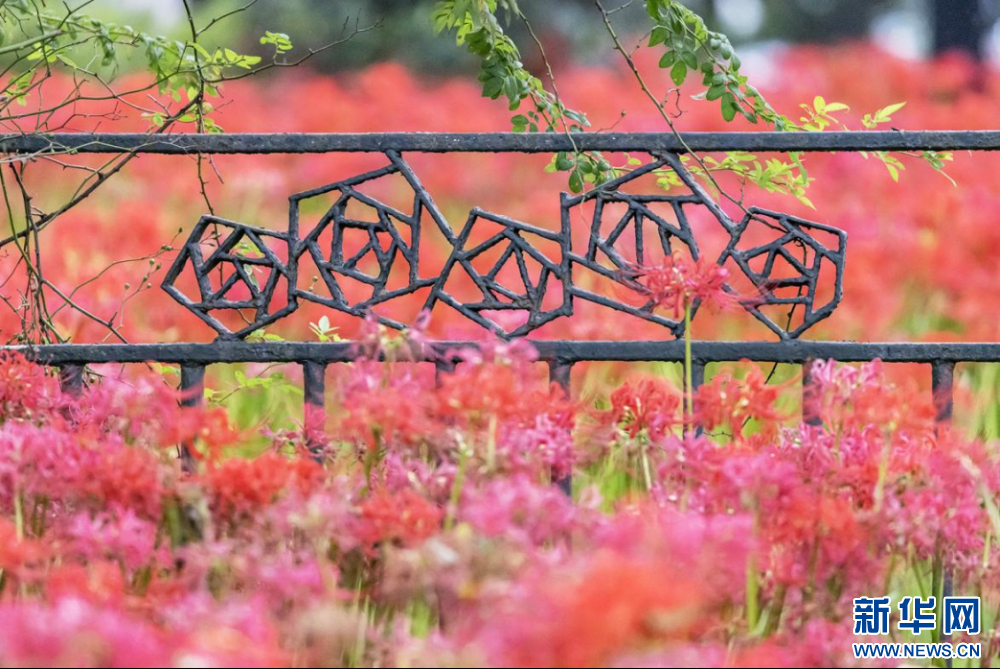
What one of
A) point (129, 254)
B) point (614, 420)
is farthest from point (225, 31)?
point (614, 420)

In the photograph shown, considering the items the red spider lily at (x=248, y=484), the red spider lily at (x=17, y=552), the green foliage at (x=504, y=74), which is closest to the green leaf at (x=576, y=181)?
the green foliage at (x=504, y=74)

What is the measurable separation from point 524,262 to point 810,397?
34 cm

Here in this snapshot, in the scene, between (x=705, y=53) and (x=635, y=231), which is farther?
(x=705, y=53)

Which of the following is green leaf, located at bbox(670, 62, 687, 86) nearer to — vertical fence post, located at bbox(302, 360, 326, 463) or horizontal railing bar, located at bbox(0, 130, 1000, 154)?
horizontal railing bar, located at bbox(0, 130, 1000, 154)

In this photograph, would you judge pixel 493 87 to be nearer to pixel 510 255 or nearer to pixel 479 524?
pixel 510 255

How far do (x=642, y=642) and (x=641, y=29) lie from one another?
657cm

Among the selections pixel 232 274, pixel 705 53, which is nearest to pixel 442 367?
pixel 232 274

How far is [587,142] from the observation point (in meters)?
1.23

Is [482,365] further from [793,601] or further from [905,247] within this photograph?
[905,247]

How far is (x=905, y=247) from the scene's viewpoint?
2.65 meters

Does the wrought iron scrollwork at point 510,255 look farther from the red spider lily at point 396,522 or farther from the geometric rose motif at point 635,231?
the red spider lily at point 396,522

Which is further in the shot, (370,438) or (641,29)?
(641,29)

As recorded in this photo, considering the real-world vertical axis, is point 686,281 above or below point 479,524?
above

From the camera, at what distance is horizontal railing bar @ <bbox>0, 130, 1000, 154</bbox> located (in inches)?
47.4
